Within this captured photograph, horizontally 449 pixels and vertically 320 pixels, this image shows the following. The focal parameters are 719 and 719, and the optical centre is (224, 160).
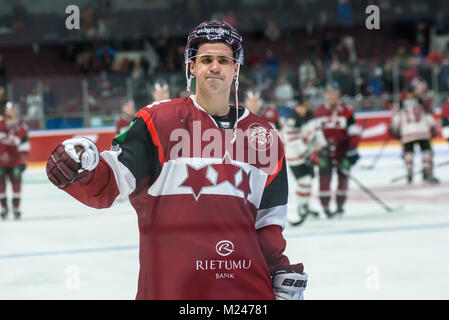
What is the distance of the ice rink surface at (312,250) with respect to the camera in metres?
3.88

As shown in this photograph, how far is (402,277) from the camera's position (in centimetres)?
403

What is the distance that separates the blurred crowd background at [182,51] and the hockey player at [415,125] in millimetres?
2399

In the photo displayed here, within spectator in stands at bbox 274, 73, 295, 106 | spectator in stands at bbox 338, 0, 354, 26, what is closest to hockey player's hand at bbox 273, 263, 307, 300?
spectator in stands at bbox 274, 73, 295, 106

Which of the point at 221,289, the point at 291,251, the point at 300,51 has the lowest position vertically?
the point at 291,251

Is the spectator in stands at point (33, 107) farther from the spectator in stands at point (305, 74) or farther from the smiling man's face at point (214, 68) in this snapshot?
the smiling man's face at point (214, 68)

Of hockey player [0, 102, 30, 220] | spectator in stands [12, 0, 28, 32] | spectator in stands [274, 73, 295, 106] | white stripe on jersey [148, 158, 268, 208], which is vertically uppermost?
spectator in stands [12, 0, 28, 32]

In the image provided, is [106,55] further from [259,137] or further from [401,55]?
[259,137]

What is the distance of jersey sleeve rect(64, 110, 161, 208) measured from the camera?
1.58m

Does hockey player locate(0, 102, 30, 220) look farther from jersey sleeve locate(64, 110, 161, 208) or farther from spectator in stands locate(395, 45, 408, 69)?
spectator in stands locate(395, 45, 408, 69)

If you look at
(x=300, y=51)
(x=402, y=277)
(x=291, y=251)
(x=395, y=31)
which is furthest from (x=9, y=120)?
(x=395, y=31)

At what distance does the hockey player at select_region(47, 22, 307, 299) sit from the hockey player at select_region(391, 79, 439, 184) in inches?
286

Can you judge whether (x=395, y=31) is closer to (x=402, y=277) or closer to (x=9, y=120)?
(x=9, y=120)
